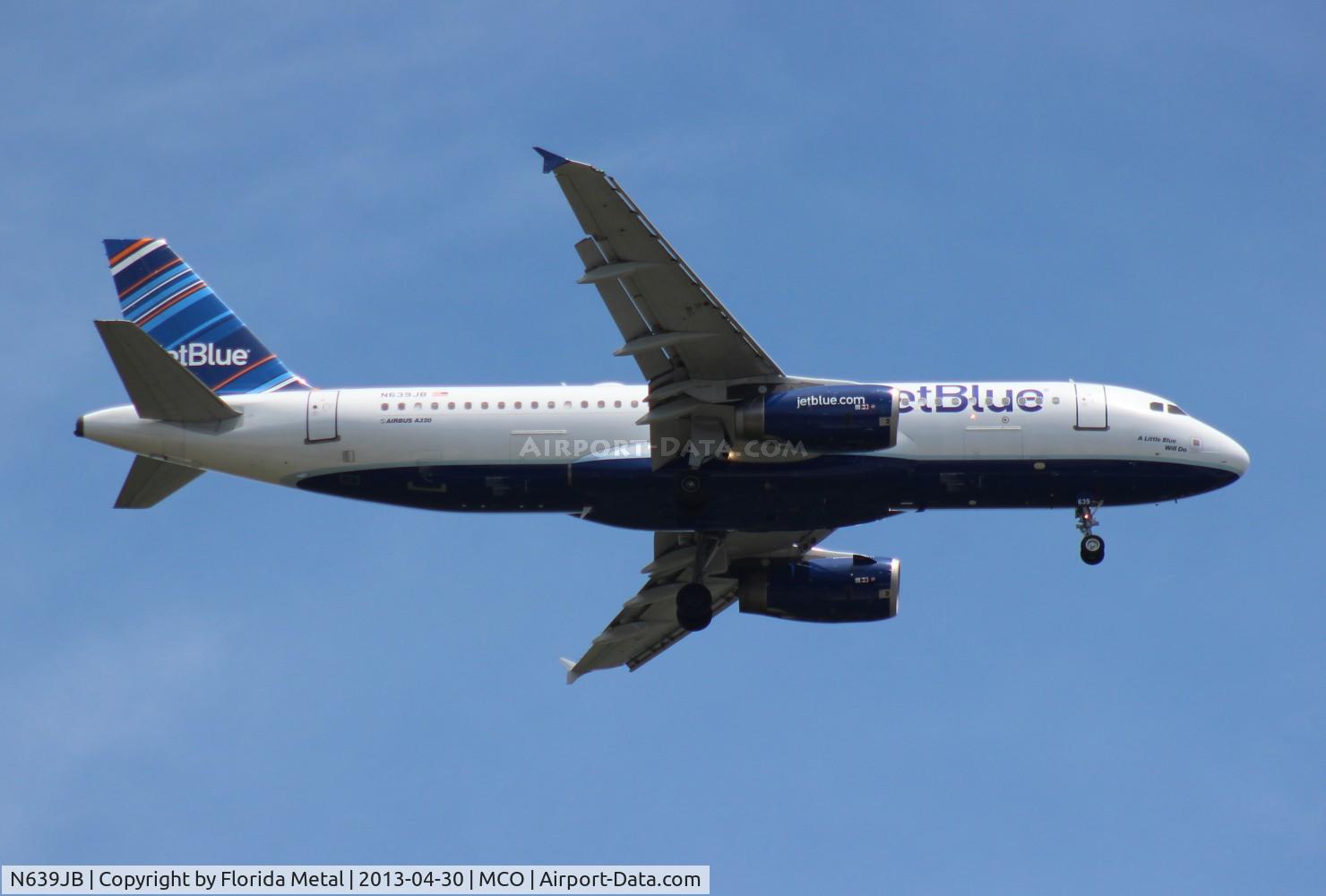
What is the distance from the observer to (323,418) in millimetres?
49344

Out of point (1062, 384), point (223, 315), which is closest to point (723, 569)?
point (1062, 384)

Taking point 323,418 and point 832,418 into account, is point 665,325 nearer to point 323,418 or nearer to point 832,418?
point 832,418

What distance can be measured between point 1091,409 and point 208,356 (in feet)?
80.5

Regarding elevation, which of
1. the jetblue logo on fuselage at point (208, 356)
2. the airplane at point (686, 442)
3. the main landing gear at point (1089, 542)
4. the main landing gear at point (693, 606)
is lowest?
the main landing gear at point (693, 606)

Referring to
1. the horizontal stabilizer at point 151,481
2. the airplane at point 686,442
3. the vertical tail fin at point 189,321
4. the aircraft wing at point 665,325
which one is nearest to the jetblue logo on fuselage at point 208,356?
the vertical tail fin at point 189,321

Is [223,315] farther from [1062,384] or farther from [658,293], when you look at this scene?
[1062,384]

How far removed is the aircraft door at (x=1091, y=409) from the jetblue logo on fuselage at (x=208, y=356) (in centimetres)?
2290

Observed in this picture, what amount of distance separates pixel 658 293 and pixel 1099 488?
1300cm

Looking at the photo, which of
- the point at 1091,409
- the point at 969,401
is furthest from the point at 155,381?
the point at 1091,409

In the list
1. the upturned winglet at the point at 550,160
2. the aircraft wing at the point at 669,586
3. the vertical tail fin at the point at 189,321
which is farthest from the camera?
the aircraft wing at the point at 669,586

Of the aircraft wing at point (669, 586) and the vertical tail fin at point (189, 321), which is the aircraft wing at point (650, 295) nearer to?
the aircraft wing at point (669, 586)

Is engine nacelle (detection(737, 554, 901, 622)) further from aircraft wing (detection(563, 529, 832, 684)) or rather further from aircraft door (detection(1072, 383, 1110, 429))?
aircraft door (detection(1072, 383, 1110, 429))

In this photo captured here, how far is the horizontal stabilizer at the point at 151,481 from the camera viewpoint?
165 feet

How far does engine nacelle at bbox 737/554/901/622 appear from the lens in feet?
178
